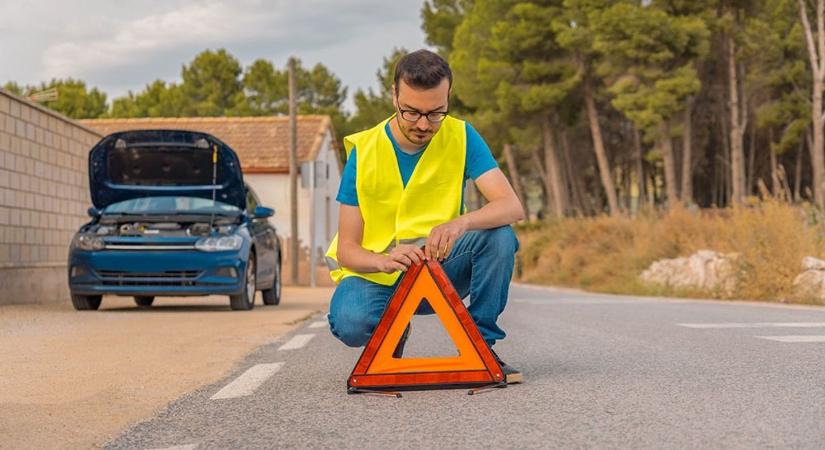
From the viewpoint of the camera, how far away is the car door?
14672 millimetres

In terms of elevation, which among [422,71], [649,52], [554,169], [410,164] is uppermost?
[649,52]

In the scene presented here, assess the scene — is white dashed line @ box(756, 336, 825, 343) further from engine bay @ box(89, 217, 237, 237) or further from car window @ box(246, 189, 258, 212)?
car window @ box(246, 189, 258, 212)

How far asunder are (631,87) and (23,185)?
2868 cm

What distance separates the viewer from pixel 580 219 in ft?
101

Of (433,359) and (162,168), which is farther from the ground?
(162,168)

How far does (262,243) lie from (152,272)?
1.92m

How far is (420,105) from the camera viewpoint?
5461mm

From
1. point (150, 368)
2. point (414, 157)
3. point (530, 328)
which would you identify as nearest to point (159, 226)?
point (530, 328)

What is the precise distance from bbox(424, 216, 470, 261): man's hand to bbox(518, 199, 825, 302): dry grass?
11.6 metres

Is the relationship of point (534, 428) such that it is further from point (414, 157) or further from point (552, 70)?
point (552, 70)

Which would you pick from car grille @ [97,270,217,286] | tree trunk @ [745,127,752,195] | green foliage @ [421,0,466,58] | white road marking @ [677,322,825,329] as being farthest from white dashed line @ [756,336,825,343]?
green foliage @ [421,0,466,58]

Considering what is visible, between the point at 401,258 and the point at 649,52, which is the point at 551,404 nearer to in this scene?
the point at 401,258

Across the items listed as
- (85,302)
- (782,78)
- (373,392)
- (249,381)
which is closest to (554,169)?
(782,78)

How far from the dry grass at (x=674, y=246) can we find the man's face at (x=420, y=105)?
459 inches
